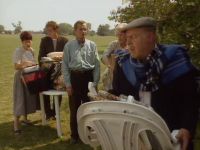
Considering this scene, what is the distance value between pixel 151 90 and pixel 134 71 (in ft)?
0.61

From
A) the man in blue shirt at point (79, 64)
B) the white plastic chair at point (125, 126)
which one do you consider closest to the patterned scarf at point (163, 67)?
the white plastic chair at point (125, 126)

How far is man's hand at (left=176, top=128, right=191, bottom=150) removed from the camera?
2.82 meters

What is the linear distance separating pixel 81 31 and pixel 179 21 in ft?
6.03

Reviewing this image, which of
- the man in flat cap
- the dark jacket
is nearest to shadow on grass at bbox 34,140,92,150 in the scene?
the dark jacket

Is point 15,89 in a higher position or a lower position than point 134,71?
lower

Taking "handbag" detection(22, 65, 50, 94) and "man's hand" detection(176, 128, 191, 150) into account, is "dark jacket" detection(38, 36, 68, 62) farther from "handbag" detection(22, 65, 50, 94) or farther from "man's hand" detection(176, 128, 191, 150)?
"man's hand" detection(176, 128, 191, 150)

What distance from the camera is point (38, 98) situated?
8570 millimetres

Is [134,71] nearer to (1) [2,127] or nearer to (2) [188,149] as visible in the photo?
(2) [188,149]

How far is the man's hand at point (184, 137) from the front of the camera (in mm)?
2818

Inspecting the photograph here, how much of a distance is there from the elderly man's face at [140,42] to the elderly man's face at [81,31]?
156 inches

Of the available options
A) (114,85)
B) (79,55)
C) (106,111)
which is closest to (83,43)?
(79,55)

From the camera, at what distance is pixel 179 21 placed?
5.59 m

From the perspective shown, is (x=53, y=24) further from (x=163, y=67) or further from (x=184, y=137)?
(x=184, y=137)

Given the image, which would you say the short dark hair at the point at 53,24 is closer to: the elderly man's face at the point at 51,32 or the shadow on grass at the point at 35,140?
the elderly man's face at the point at 51,32
